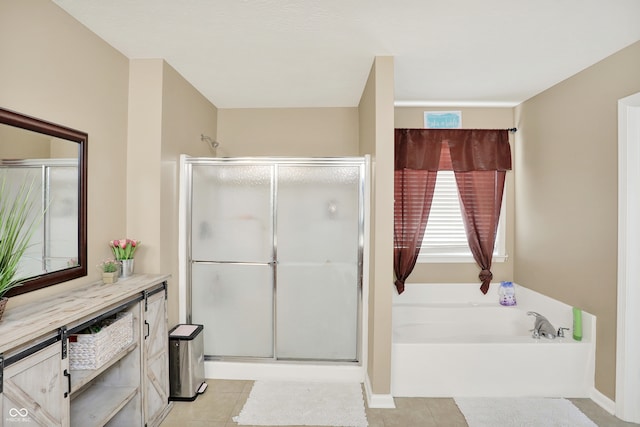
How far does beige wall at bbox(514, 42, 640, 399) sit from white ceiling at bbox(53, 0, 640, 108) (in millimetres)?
189

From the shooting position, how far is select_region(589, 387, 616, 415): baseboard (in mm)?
2334

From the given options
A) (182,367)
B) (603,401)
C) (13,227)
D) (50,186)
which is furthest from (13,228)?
(603,401)

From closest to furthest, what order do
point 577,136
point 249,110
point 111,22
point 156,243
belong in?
point 111,22 → point 156,243 → point 577,136 → point 249,110

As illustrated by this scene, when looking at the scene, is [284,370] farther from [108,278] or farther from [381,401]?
[108,278]

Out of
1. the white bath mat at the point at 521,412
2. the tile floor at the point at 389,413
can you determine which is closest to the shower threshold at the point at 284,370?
the tile floor at the point at 389,413

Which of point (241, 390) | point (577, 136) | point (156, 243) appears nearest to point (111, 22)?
point (156, 243)

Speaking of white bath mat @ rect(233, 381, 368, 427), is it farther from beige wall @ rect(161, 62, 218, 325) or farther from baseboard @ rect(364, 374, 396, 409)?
beige wall @ rect(161, 62, 218, 325)

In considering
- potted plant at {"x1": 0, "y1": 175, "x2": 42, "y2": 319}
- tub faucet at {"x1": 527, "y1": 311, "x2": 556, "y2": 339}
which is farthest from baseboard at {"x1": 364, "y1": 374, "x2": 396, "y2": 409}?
potted plant at {"x1": 0, "y1": 175, "x2": 42, "y2": 319}

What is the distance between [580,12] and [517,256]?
7.55 ft

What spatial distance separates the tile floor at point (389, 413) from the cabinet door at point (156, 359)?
0.44ft

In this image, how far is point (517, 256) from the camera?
345cm

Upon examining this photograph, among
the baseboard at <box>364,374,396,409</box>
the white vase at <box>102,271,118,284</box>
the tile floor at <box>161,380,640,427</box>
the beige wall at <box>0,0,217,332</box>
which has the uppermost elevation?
the beige wall at <box>0,0,217,332</box>

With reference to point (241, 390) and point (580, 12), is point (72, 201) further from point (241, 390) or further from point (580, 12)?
point (580, 12)

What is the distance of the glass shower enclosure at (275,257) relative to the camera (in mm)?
2797
